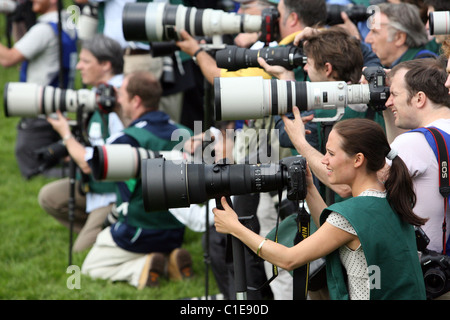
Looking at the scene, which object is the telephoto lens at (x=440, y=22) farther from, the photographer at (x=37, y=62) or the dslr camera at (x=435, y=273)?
the photographer at (x=37, y=62)

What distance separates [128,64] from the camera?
5.97 meters

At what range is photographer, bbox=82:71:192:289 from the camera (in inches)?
197

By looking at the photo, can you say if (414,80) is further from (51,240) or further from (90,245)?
(51,240)

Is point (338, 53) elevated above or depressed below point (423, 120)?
above

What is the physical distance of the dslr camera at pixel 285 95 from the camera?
3.16 meters

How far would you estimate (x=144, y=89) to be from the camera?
5176 millimetres

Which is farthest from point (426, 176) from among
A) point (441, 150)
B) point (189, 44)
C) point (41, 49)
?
point (41, 49)

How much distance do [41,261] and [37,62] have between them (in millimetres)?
2421

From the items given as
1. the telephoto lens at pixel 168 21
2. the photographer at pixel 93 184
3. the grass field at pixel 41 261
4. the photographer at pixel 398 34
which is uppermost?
the telephoto lens at pixel 168 21

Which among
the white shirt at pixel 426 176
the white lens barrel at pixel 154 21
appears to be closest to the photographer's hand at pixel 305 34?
the white shirt at pixel 426 176

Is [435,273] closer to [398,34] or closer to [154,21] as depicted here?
[398,34]

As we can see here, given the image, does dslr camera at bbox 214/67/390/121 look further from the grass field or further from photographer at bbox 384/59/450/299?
the grass field

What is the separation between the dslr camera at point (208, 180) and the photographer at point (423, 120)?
498 mm
